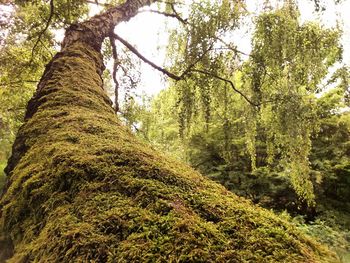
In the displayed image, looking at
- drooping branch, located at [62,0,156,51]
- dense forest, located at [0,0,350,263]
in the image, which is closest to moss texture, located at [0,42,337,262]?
dense forest, located at [0,0,350,263]

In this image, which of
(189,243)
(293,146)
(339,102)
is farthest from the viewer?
(339,102)

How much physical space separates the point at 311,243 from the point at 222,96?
4.62 meters

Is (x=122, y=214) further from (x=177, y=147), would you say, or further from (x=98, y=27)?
(x=177, y=147)

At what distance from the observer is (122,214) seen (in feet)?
3.08

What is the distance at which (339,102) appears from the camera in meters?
8.33

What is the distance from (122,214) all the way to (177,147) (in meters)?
9.26

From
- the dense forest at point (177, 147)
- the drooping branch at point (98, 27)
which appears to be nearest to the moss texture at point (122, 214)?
the dense forest at point (177, 147)

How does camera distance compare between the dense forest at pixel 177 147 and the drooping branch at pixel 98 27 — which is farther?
the drooping branch at pixel 98 27

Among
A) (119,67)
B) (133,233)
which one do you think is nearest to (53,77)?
(133,233)

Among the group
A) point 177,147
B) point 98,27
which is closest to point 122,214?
point 98,27

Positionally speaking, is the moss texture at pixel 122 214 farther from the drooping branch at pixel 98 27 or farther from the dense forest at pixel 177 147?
the drooping branch at pixel 98 27

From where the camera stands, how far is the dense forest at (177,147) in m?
0.87

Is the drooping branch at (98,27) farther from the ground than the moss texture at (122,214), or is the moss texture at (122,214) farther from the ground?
the drooping branch at (98,27)

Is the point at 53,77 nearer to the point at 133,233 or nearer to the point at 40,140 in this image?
the point at 40,140
